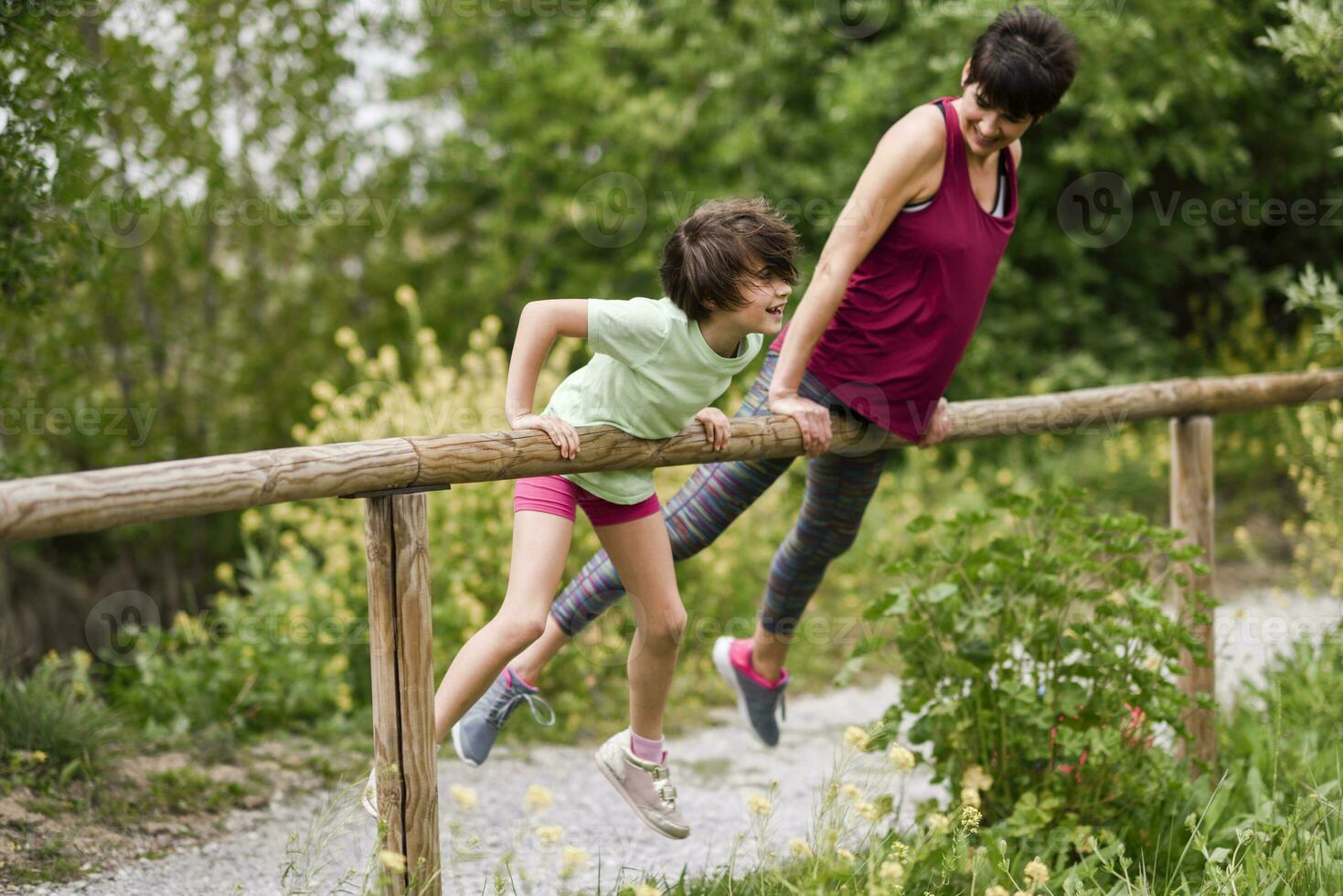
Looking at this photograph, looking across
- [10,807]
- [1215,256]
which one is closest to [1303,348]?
[1215,256]

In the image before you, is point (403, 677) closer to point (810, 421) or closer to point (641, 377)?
point (641, 377)

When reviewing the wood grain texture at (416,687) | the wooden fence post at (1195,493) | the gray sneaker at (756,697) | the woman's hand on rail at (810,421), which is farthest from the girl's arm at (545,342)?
the wooden fence post at (1195,493)

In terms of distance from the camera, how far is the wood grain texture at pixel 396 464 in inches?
67.1

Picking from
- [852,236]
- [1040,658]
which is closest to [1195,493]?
[1040,658]

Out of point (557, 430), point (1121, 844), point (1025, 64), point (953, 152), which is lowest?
point (1121, 844)

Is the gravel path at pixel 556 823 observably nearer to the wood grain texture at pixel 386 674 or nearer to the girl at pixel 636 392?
the wood grain texture at pixel 386 674

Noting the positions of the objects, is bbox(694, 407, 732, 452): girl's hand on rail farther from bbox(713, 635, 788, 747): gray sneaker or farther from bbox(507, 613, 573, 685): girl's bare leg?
bbox(713, 635, 788, 747): gray sneaker

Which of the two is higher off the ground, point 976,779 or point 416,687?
point 416,687

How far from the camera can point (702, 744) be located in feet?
14.4

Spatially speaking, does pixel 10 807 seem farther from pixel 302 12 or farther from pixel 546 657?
pixel 302 12

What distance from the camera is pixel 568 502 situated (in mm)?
2510

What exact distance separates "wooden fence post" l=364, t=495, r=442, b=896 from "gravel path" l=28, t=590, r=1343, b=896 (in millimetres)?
88

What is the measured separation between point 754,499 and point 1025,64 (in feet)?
3.88

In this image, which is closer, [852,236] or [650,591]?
[650,591]
